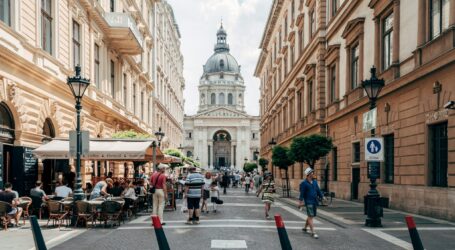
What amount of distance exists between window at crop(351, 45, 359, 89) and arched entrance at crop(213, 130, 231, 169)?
104 meters

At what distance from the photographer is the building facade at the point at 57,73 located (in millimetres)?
14680

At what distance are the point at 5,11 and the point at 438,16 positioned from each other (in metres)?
12.9

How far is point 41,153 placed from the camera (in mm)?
15031

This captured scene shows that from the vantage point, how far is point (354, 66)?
23797 millimetres

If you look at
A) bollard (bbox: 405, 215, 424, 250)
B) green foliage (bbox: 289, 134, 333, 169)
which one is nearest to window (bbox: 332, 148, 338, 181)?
green foliage (bbox: 289, 134, 333, 169)

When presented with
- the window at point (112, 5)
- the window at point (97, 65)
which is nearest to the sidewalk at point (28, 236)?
the window at point (97, 65)

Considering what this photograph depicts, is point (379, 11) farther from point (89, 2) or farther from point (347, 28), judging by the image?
point (89, 2)

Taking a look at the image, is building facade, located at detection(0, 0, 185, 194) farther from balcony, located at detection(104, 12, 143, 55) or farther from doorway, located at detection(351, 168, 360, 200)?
doorway, located at detection(351, 168, 360, 200)

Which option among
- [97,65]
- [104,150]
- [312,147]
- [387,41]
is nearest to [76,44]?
→ [97,65]

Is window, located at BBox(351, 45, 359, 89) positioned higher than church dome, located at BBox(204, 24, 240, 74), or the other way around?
church dome, located at BBox(204, 24, 240, 74)

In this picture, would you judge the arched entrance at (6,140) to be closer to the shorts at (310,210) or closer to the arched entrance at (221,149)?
the shorts at (310,210)

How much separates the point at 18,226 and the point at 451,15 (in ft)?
42.8

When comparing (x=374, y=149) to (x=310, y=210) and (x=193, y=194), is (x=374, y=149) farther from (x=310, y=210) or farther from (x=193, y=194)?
(x=193, y=194)

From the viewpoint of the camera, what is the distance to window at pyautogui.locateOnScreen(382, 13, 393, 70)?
19047mm
